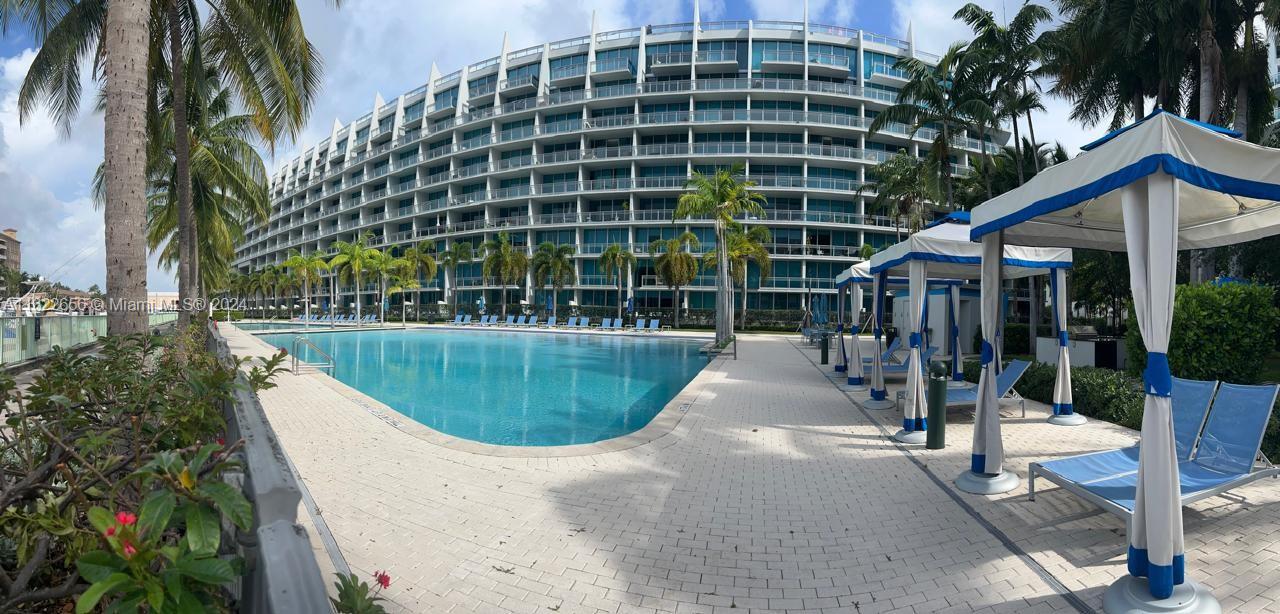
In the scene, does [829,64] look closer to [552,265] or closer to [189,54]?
[552,265]

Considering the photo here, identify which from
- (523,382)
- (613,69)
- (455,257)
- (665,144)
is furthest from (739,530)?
(613,69)

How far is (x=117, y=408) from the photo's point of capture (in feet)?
8.06

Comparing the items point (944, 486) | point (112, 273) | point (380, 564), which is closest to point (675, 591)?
point (380, 564)

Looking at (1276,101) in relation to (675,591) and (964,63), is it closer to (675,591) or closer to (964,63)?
(964,63)

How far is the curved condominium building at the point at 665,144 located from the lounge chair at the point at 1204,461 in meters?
36.6

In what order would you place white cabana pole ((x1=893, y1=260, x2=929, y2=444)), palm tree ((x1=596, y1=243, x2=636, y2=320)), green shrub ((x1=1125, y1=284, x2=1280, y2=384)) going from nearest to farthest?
white cabana pole ((x1=893, y1=260, x2=929, y2=444)) → green shrub ((x1=1125, y1=284, x2=1280, y2=384)) → palm tree ((x1=596, y1=243, x2=636, y2=320))

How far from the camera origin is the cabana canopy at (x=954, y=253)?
8.16 metres

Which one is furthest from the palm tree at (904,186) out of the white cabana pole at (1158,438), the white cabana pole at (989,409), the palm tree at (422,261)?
the palm tree at (422,261)

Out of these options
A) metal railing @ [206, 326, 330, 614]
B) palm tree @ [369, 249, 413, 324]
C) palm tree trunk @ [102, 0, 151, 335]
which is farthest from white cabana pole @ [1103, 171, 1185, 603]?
palm tree @ [369, 249, 413, 324]

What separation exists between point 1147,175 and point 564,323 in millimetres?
40026

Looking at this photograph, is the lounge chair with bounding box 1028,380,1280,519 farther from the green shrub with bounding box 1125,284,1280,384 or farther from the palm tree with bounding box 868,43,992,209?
the palm tree with bounding box 868,43,992,209

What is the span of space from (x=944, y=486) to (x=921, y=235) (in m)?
4.36

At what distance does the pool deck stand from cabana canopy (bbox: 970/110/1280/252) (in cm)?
256

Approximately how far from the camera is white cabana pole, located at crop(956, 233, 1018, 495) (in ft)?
17.3
